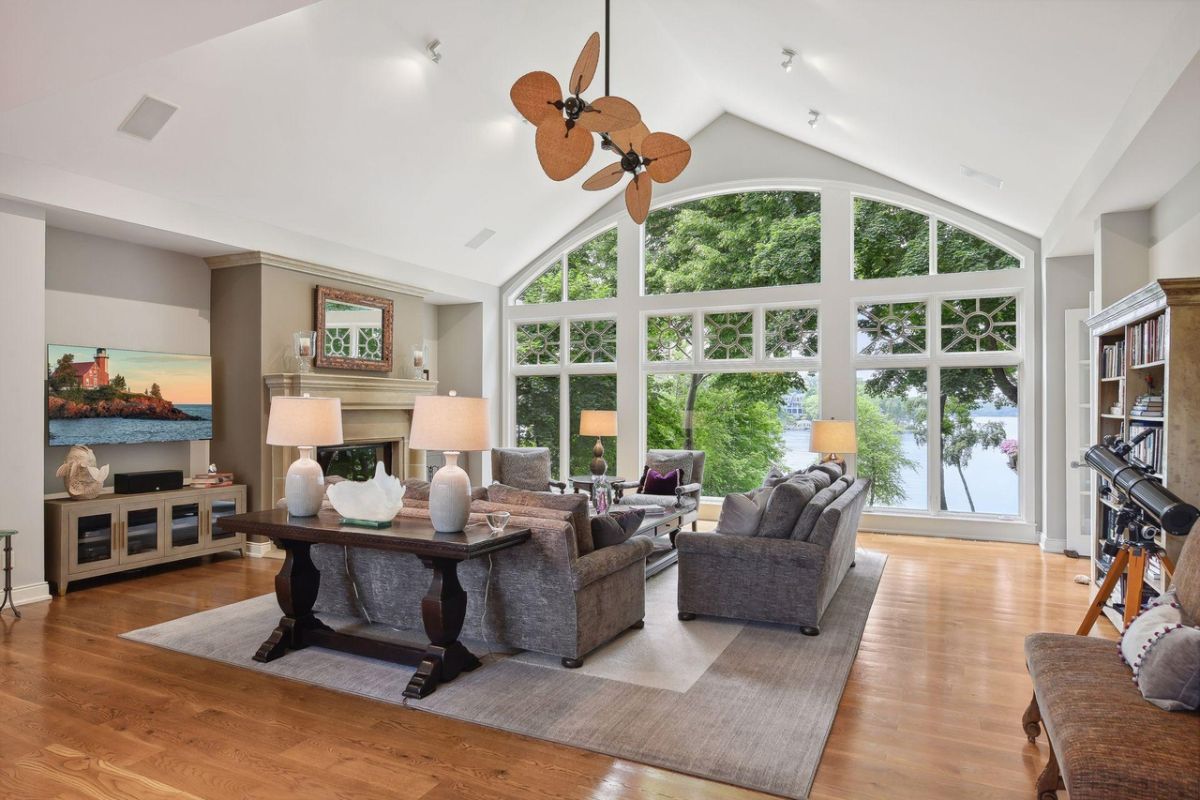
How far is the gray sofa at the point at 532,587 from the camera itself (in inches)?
138

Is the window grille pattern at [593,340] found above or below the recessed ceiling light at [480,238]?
below

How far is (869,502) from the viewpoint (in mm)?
7695

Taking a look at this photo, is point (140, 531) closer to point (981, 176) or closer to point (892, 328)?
point (892, 328)

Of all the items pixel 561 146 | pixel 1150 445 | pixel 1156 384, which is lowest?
pixel 1150 445

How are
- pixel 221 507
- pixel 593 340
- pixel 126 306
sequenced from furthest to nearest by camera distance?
1. pixel 593 340
2. pixel 221 507
3. pixel 126 306

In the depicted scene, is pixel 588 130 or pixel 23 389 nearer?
pixel 588 130

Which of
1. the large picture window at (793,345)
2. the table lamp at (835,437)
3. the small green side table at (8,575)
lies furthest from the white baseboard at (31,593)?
the table lamp at (835,437)

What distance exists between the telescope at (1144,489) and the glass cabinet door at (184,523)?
251 inches

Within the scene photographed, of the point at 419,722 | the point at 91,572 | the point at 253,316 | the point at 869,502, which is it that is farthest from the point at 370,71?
the point at 869,502

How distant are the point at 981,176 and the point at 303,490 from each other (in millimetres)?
5744

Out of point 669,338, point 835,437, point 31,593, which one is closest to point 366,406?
point 31,593

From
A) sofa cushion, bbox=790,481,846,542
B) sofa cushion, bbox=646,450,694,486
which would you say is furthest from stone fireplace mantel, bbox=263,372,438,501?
sofa cushion, bbox=790,481,846,542

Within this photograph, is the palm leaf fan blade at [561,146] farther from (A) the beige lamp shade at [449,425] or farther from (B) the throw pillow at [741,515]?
(B) the throw pillow at [741,515]

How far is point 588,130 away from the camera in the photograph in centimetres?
377
